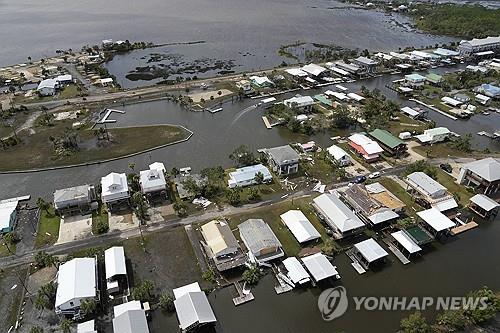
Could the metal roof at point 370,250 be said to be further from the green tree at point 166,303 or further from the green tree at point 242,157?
the green tree at point 242,157

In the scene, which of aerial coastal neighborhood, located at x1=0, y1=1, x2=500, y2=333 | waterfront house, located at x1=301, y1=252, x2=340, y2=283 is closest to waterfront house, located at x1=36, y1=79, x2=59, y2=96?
aerial coastal neighborhood, located at x1=0, y1=1, x2=500, y2=333

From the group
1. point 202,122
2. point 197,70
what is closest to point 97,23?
point 197,70

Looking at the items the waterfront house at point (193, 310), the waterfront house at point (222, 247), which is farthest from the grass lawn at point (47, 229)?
the waterfront house at point (193, 310)

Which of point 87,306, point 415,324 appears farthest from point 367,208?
point 87,306

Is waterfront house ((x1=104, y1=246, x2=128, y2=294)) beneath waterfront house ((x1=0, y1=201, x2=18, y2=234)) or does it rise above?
beneath

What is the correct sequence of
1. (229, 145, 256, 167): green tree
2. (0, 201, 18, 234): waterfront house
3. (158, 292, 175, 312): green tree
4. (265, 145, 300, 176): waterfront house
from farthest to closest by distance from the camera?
(229, 145, 256, 167): green tree < (265, 145, 300, 176): waterfront house < (0, 201, 18, 234): waterfront house < (158, 292, 175, 312): green tree

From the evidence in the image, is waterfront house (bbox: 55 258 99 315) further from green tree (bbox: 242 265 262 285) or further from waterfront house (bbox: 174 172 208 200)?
waterfront house (bbox: 174 172 208 200)

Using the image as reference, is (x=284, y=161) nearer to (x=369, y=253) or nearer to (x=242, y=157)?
(x=242, y=157)
